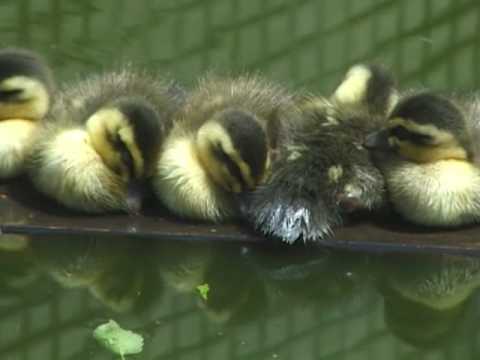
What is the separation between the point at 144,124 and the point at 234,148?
268mm

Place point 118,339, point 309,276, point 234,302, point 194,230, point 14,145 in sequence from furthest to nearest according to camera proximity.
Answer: point 14,145 → point 194,230 → point 309,276 → point 234,302 → point 118,339

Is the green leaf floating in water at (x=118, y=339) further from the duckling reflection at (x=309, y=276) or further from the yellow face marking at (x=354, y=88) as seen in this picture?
the yellow face marking at (x=354, y=88)

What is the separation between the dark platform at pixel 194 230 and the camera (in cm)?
405

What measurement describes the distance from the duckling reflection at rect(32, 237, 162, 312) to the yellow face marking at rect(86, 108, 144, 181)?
208 mm

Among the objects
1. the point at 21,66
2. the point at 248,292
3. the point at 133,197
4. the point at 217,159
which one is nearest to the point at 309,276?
the point at 248,292

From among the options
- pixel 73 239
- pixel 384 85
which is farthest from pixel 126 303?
pixel 384 85

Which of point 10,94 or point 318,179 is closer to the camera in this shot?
point 318,179

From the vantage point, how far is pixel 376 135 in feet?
13.3

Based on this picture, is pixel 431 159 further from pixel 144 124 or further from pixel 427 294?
pixel 144 124

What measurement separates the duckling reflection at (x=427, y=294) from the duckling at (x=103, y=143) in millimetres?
746

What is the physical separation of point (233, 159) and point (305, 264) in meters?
0.36

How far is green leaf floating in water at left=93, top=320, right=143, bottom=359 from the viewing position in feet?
11.8

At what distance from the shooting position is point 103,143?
161 inches

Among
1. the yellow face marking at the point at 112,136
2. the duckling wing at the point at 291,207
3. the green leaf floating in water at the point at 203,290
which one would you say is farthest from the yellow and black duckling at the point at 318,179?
the yellow face marking at the point at 112,136
